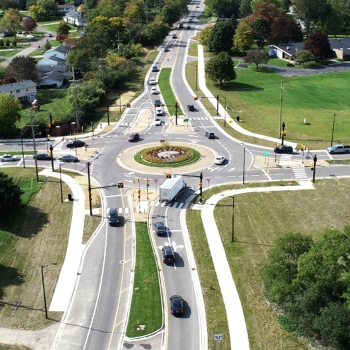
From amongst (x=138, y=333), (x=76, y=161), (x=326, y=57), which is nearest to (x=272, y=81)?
(x=326, y=57)

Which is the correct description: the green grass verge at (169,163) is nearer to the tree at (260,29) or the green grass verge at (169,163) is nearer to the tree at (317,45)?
the tree at (317,45)

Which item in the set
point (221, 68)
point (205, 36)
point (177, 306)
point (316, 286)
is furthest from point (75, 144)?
point (205, 36)

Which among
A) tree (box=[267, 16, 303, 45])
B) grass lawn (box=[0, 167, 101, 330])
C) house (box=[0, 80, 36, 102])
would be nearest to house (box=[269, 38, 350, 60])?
tree (box=[267, 16, 303, 45])

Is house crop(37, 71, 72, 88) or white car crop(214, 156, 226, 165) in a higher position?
house crop(37, 71, 72, 88)

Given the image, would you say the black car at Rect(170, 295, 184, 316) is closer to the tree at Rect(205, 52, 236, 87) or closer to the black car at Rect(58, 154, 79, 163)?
the black car at Rect(58, 154, 79, 163)

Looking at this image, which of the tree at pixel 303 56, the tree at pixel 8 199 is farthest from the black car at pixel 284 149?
the tree at pixel 303 56

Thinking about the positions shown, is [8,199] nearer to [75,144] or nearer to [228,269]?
[75,144]

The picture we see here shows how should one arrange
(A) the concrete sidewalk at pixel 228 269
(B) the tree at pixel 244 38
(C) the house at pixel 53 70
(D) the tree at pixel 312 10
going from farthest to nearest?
1. (D) the tree at pixel 312 10
2. (B) the tree at pixel 244 38
3. (C) the house at pixel 53 70
4. (A) the concrete sidewalk at pixel 228 269

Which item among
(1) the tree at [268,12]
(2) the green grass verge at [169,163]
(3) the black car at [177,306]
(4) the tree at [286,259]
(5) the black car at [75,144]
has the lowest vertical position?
(3) the black car at [177,306]
